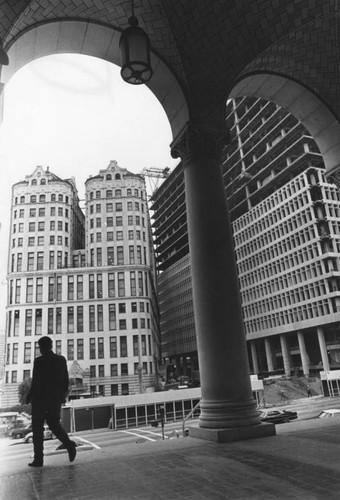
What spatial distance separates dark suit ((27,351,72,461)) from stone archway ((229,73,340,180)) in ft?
23.4

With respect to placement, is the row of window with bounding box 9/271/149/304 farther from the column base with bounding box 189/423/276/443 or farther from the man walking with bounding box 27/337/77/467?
the man walking with bounding box 27/337/77/467

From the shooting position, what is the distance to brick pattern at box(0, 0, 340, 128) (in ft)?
23.5

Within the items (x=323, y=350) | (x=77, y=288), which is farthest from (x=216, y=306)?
(x=77, y=288)

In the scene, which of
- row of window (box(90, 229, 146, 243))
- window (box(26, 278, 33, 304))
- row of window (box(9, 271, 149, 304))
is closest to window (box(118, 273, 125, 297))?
row of window (box(9, 271, 149, 304))

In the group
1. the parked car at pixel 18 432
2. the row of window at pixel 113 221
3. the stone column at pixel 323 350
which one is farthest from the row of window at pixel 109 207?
the parked car at pixel 18 432

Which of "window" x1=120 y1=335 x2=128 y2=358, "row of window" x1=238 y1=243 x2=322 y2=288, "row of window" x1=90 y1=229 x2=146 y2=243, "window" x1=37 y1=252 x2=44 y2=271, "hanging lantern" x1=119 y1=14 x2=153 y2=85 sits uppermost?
"row of window" x1=90 y1=229 x2=146 y2=243

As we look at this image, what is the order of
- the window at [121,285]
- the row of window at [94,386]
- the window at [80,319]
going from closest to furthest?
the row of window at [94,386], the window at [80,319], the window at [121,285]

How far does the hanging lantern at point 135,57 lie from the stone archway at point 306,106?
4.33 meters

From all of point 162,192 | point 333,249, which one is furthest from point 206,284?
point 162,192

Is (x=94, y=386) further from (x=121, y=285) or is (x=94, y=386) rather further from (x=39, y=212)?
(x=39, y=212)

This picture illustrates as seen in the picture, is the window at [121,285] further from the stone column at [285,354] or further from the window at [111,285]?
the stone column at [285,354]

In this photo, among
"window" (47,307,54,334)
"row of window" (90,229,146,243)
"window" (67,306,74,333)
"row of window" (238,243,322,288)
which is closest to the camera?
"row of window" (238,243,322,288)

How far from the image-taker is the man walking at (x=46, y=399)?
4.68 m

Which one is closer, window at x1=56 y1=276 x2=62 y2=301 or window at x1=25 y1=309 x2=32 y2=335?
window at x1=25 y1=309 x2=32 y2=335
